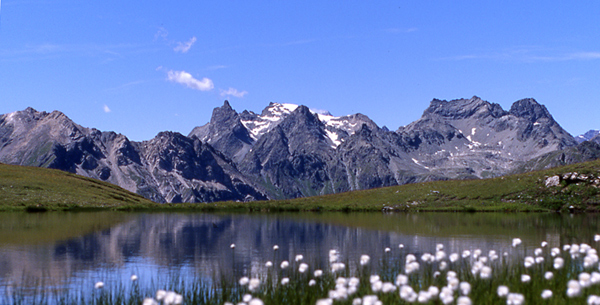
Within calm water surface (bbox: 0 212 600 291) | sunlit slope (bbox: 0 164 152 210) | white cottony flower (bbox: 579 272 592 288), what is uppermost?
sunlit slope (bbox: 0 164 152 210)

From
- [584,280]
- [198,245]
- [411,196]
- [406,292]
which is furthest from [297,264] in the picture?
[411,196]

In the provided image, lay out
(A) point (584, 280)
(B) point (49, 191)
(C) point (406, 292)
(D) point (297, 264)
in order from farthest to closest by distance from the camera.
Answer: (B) point (49, 191)
(D) point (297, 264)
(A) point (584, 280)
(C) point (406, 292)

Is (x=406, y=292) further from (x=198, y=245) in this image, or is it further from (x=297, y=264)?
(x=198, y=245)

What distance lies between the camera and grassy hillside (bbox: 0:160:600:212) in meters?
95.2

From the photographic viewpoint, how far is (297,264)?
30.0 metres

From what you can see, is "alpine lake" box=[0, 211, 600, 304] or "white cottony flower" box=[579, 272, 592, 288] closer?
"white cottony flower" box=[579, 272, 592, 288]

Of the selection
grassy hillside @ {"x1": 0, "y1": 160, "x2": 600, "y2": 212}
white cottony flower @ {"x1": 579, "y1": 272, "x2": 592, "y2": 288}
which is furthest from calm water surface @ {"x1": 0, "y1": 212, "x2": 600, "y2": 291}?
grassy hillside @ {"x1": 0, "y1": 160, "x2": 600, "y2": 212}

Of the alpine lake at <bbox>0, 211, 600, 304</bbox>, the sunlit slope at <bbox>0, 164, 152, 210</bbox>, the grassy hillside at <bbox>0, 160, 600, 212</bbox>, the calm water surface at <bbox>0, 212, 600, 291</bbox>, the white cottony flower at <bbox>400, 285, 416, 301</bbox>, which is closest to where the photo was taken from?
the white cottony flower at <bbox>400, 285, 416, 301</bbox>

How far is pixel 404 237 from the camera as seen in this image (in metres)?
51.7

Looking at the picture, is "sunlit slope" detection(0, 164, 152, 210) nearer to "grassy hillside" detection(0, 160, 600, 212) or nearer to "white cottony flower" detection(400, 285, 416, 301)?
"grassy hillside" detection(0, 160, 600, 212)

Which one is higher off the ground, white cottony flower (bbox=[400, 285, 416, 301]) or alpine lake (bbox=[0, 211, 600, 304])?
white cottony flower (bbox=[400, 285, 416, 301])

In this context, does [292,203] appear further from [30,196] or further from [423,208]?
[30,196]

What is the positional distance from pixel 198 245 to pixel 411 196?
72.9 meters

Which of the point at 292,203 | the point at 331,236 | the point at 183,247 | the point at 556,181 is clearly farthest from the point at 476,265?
the point at 292,203
